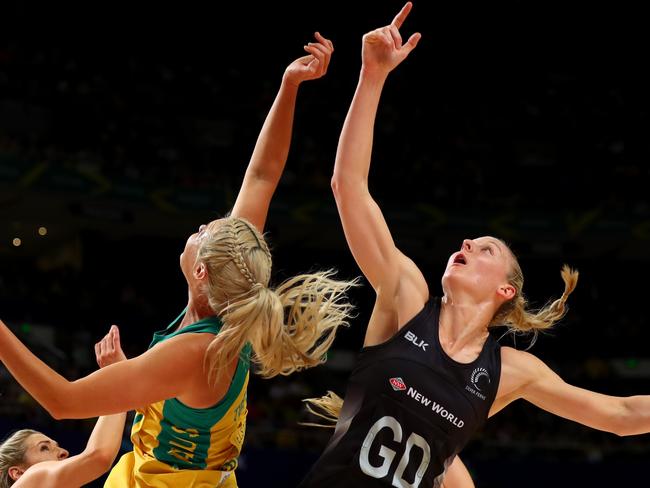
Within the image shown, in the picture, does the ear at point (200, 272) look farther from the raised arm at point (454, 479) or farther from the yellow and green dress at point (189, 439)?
the raised arm at point (454, 479)

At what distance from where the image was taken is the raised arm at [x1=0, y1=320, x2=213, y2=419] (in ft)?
9.43

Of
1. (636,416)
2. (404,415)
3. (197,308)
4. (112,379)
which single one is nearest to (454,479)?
(404,415)

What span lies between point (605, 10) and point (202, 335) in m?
19.9

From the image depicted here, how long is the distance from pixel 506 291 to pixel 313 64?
1.20 metres

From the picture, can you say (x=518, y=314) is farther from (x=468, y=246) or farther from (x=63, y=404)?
(x=63, y=404)

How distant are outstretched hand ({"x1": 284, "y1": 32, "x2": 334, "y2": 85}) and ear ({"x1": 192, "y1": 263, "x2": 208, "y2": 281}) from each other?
97 cm

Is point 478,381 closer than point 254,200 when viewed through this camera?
Yes

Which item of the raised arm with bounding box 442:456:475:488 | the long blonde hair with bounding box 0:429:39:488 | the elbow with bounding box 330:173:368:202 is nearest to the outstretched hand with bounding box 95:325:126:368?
the long blonde hair with bounding box 0:429:39:488

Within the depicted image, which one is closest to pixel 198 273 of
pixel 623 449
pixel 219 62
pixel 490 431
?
pixel 623 449

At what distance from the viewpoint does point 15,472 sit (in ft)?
13.9

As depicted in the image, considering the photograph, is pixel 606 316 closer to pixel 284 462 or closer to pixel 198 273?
pixel 284 462

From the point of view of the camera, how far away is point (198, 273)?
3324 mm

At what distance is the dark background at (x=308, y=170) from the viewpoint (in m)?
14.4

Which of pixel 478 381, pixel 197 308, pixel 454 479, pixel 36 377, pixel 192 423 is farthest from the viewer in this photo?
pixel 454 479
